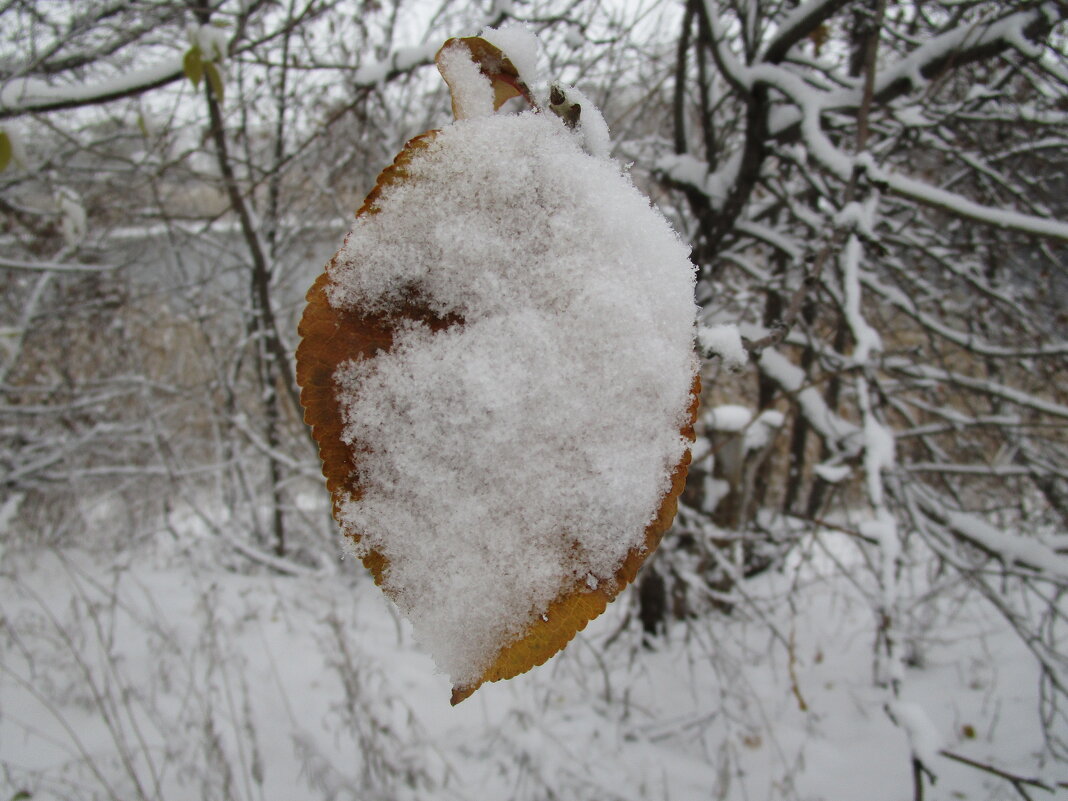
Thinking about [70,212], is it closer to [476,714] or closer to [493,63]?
[493,63]

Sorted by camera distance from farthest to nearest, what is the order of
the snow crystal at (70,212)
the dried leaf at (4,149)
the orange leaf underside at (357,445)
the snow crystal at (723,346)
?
the snow crystal at (70,212) → the dried leaf at (4,149) → the snow crystal at (723,346) → the orange leaf underside at (357,445)

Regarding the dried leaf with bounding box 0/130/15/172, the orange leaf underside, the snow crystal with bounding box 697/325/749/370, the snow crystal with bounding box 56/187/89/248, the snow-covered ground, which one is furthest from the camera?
the snow-covered ground

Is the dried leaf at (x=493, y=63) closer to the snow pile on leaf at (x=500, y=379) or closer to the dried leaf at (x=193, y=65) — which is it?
the snow pile on leaf at (x=500, y=379)

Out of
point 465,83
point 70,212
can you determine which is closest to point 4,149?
point 70,212

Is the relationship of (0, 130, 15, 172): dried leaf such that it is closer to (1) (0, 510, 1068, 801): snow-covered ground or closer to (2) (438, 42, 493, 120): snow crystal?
(1) (0, 510, 1068, 801): snow-covered ground

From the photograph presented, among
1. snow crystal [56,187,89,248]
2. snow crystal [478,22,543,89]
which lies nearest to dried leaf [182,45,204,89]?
snow crystal [56,187,89,248]

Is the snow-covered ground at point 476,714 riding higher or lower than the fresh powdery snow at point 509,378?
lower

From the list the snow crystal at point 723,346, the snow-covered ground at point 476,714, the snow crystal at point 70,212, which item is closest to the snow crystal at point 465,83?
the snow crystal at point 723,346

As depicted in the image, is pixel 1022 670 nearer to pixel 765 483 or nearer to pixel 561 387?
pixel 765 483
